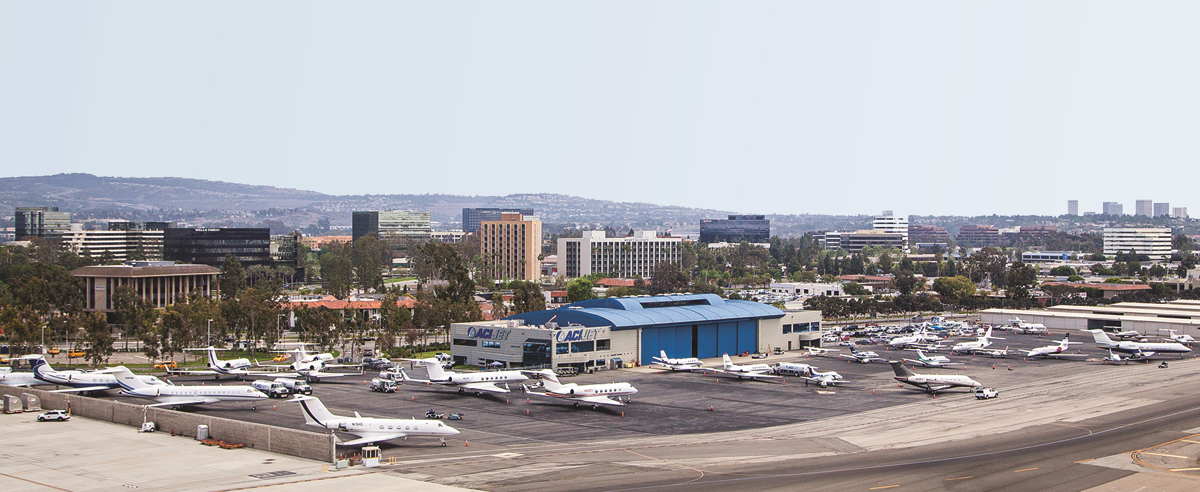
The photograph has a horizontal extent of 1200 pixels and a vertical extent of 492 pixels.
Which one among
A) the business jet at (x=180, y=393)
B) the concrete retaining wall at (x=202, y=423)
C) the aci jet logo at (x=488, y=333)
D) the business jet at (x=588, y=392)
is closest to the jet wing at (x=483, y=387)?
the business jet at (x=588, y=392)

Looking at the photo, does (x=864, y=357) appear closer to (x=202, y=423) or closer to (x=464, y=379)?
(x=464, y=379)

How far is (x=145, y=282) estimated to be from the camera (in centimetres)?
15988

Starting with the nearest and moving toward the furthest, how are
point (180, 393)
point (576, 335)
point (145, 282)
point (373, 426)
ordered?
point (373, 426) → point (180, 393) → point (576, 335) → point (145, 282)

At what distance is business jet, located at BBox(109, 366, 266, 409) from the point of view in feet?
250

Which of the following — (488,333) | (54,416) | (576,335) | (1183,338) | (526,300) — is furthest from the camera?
(526,300)

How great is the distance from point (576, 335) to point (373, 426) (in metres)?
42.5

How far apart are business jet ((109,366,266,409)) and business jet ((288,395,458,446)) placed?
16.2 metres

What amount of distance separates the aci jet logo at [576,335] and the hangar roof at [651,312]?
284cm

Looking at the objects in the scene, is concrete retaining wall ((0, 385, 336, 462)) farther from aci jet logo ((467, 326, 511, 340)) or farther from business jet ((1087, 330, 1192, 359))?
business jet ((1087, 330, 1192, 359))

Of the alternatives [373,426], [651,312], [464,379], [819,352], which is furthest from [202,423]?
[819,352]

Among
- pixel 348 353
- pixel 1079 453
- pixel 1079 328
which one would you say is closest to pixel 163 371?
pixel 348 353

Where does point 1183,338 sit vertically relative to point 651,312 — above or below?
below

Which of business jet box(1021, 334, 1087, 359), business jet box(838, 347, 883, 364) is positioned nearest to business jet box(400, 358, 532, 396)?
business jet box(838, 347, 883, 364)

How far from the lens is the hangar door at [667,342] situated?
111m
